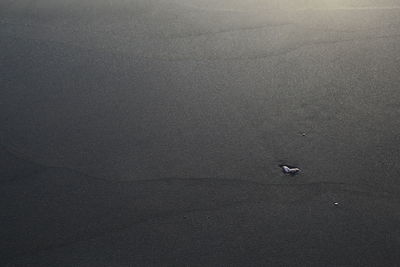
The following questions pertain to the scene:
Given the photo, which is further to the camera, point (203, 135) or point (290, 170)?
point (203, 135)

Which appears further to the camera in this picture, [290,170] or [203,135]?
[203,135]

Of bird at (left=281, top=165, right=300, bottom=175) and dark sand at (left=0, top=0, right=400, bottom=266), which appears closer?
dark sand at (left=0, top=0, right=400, bottom=266)

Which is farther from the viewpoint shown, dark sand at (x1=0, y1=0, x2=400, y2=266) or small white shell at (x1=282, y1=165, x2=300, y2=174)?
small white shell at (x1=282, y1=165, x2=300, y2=174)

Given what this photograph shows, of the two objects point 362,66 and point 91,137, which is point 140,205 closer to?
point 91,137

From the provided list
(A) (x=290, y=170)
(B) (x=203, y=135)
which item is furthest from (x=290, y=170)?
(B) (x=203, y=135)

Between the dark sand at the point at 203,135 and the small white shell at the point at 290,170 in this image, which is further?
the small white shell at the point at 290,170

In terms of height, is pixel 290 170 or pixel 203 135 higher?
pixel 203 135

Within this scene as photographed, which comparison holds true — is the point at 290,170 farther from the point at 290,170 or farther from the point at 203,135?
the point at 203,135

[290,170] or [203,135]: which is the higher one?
[203,135]
